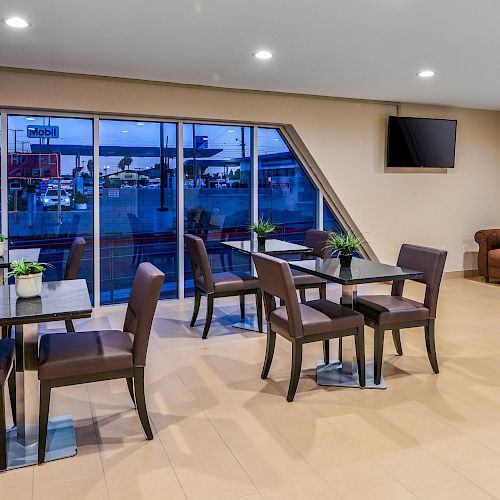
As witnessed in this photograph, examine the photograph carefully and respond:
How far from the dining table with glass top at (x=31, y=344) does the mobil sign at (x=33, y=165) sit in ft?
9.52

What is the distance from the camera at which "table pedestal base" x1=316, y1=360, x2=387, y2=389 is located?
11.5ft

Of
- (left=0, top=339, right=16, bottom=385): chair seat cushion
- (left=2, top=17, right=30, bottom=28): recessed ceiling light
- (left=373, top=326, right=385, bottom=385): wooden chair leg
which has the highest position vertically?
(left=2, top=17, right=30, bottom=28): recessed ceiling light

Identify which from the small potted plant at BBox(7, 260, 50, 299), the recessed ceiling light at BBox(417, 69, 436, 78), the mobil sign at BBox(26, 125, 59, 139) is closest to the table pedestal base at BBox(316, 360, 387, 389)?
the small potted plant at BBox(7, 260, 50, 299)

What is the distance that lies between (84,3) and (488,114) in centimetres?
641

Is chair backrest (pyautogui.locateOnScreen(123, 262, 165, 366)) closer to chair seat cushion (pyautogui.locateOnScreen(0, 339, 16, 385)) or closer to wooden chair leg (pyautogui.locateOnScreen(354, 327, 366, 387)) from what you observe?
chair seat cushion (pyautogui.locateOnScreen(0, 339, 16, 385))

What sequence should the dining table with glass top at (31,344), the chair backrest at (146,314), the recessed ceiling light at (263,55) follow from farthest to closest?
the recessed ceiling light at (263,55) < the chair backrest at (146,314) < the dining table with glass top at (31,344)

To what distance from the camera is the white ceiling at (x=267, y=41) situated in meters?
3.38

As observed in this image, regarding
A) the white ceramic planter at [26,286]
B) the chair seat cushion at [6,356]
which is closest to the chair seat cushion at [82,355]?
the chair seat cushion at [6,356]

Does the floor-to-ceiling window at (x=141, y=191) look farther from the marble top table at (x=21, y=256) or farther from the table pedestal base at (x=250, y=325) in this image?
the table pedestal base at (x=250, y=325)

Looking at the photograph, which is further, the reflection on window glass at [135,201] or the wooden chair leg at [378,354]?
the reflection on window glass at [135,201]

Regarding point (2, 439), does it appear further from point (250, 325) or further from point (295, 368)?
point (250, 325)

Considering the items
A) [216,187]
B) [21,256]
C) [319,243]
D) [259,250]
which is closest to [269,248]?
[259,250]

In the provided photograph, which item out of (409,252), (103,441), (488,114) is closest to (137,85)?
(409,252)

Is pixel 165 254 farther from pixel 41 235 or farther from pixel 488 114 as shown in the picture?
pixel 488 114
